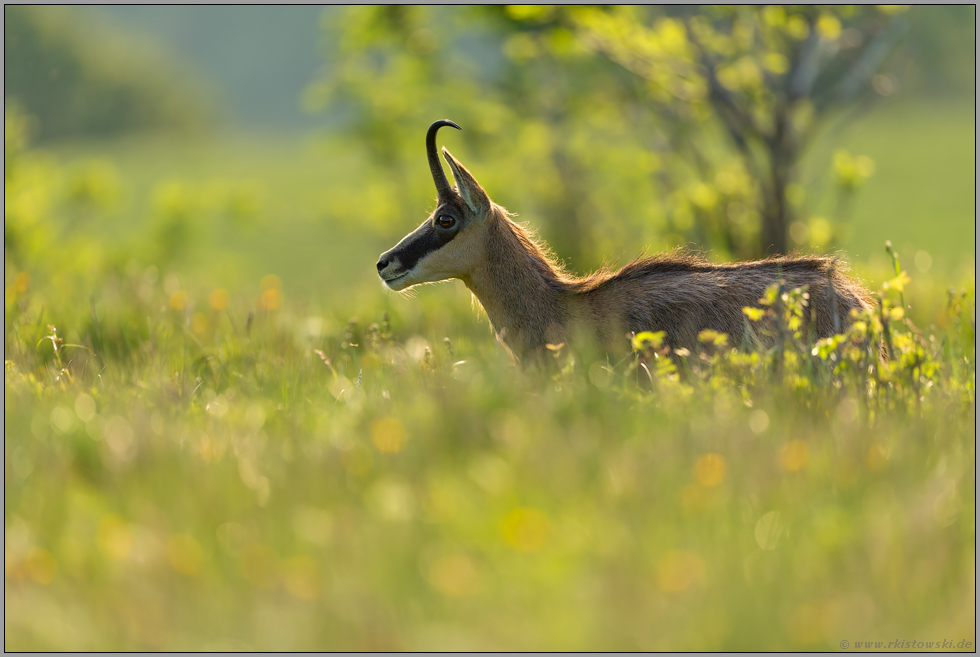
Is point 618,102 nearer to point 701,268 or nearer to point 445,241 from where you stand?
point 445,241

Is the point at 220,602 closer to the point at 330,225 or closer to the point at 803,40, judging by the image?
the point at 803,40

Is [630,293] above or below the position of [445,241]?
below

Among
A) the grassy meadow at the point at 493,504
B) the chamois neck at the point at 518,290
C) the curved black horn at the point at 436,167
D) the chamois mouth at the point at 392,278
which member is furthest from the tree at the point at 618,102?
the grassy meadow at the point at 493,504

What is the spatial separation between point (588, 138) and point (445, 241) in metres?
20.0

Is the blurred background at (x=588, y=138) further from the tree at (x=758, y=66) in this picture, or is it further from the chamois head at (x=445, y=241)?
the chamois head at (x=445, y=241)

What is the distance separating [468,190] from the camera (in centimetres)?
665

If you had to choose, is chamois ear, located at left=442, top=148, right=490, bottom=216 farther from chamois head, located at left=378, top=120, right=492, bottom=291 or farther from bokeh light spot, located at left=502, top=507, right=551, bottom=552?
bokeh light spot, located at left=502, top=507, right=551, bottom=552

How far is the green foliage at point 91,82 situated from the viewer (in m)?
42.0

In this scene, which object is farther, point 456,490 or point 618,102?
point 618,102

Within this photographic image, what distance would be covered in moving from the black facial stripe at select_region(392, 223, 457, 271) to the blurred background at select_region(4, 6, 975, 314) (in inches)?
144

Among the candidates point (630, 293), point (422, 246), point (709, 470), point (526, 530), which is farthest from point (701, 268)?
point (526, 530)

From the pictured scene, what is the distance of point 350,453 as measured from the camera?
3568mm

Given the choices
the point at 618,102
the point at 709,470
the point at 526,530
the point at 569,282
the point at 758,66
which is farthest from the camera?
the point at 618,102

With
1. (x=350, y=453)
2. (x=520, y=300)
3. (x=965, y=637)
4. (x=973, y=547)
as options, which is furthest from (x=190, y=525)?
(x=520, y=300)
